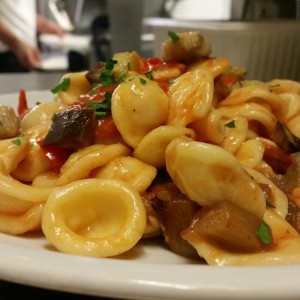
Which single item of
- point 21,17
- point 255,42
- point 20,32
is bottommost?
point 20,32

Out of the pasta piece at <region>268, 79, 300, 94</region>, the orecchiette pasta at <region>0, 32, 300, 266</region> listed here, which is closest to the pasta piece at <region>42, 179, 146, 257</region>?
the orecchiette pasta at <region>0, 32, 300, 266</region>

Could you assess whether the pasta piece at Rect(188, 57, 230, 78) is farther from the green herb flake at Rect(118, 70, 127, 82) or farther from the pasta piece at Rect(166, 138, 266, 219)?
the pasta piece at Rect(166, 138, 266, 219)

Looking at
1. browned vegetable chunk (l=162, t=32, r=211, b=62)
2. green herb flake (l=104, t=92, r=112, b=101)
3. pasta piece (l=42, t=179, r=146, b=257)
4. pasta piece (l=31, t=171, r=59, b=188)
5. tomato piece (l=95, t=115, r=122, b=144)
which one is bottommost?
pasta piece (l=31, t=171, r=59, b=188)

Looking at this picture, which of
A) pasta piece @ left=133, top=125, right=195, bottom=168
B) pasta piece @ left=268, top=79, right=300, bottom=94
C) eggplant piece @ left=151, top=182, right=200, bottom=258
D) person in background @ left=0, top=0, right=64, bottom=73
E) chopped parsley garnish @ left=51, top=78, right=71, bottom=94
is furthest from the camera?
person in background @ left=0, top=0, right=64, bottom=73

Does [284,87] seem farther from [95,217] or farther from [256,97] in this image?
[95,217]

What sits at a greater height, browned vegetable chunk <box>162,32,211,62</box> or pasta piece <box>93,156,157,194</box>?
browned vegetable chunk <box>162,32,211,62</box>


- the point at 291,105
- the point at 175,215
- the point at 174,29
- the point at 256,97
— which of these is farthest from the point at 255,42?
the point at 175,215

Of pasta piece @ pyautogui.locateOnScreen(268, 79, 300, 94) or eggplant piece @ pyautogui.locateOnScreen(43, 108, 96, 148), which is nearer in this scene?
eggplant piece @ pyautogui.locateOnScreen(43, 108, 96, 148)
